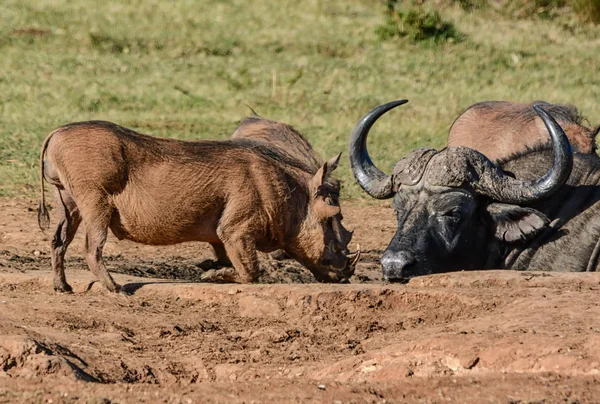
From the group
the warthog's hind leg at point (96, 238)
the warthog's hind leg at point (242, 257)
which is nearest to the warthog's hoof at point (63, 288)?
the warthog's hind leg at point (96, 238)

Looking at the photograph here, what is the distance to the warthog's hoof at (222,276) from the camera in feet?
28.1

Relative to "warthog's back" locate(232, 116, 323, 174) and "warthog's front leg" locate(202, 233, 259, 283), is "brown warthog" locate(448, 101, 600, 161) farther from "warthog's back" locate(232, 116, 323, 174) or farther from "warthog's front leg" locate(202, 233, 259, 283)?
"warthog's front leg" locate(202, 233, 259, 283)

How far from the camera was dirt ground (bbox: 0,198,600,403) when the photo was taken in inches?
201

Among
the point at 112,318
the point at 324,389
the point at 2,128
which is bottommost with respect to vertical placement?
the point at 2,128

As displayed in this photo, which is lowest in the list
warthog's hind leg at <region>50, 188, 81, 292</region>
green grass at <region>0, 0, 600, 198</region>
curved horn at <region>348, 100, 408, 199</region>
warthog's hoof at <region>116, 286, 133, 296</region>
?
green grass at <region>0, 0, 600, 198</region>

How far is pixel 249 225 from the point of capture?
8.59 metres

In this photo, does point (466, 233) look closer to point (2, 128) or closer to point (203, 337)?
point (203, 337)

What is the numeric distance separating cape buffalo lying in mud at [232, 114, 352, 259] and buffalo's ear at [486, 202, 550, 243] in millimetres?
1331

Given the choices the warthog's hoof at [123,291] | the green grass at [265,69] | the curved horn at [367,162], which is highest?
the curved horn at [367,162]

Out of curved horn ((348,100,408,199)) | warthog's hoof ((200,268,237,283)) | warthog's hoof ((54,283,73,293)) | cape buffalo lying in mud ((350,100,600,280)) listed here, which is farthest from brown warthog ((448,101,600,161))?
warthog's hoof ((54,283,73,293))

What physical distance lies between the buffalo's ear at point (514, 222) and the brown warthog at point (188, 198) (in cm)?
129

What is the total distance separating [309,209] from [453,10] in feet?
42.5

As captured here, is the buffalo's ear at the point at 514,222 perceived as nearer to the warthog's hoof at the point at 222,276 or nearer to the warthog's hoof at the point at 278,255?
the warthog's hoof at the point at 222,276

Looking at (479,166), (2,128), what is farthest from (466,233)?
(2,128)
